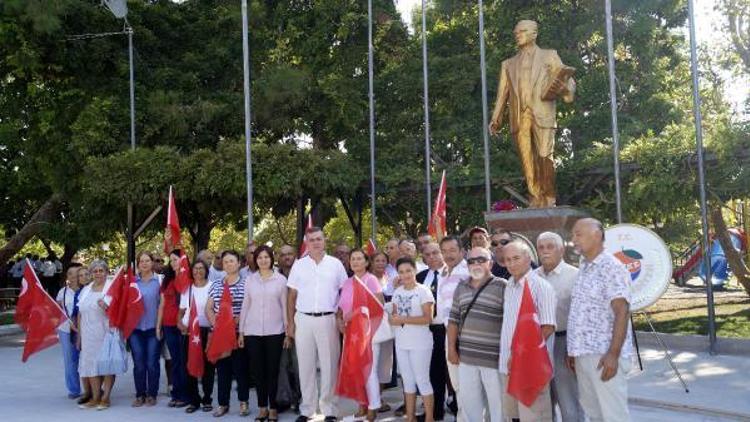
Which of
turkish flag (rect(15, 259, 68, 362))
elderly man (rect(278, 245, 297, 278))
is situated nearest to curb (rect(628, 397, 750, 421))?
elderly man (rect(278, 245, 297, 278))

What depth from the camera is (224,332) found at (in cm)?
775

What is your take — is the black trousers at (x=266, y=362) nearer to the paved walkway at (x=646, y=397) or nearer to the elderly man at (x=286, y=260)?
the paved walkway at (x=646, y=397)

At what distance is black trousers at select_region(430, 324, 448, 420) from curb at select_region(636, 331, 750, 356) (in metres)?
5.73

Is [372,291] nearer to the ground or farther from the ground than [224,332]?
farther from the ground

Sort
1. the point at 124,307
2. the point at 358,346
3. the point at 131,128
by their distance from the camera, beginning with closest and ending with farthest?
the point at 358,346
the point at 124,307
the point at 131,128

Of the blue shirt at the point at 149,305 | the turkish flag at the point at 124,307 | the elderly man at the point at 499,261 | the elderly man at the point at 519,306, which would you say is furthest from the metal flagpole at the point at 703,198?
the turkish flag at the point at 124,307

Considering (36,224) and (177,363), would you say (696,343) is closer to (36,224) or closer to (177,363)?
(177,363)

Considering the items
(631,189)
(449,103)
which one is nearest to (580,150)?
(449,103)

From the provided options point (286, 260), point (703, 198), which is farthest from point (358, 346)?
point (703, 198)

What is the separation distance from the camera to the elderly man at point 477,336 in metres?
5.62

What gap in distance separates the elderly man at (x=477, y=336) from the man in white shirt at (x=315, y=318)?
5.65 ft

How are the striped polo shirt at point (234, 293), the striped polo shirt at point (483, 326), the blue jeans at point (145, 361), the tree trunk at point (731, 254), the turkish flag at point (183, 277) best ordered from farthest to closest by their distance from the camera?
1. the tree trunk at point (731, 254)
2. the blue jeans at point (145, 361)
3. the turkish flag at point (183, 277)
4. the striped polo shirt at point (234, 293)
5. the striped polo shirt at point (483, 326)

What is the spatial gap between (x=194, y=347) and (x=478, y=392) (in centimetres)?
→ 354

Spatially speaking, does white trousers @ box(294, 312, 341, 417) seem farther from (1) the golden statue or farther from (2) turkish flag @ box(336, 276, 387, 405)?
(1) the golden statue
